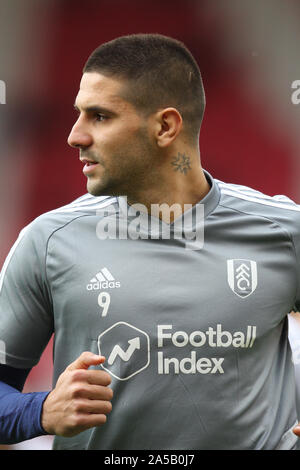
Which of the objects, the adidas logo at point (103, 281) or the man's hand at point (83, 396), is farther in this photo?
the adidas logo at point (103, 281)

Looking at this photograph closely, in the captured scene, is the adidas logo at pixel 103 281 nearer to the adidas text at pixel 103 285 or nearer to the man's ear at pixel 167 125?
the adidas text at pixel 103 285

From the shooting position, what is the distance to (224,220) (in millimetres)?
1529

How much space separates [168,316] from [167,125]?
425 mm

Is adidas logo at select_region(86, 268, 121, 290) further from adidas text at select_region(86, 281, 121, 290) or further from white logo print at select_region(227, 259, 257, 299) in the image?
white logo print at select_region(227, 259, 257, 299)

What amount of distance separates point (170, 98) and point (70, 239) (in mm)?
387

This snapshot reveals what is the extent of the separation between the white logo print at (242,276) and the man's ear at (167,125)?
0.31m

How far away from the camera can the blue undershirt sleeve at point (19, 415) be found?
1379mm

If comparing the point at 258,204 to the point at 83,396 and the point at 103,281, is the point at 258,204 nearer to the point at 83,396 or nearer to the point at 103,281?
the point at 103,281

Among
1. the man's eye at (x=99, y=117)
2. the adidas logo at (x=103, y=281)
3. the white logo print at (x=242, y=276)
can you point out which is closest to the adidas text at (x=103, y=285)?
the adidas logo at (x=103, y=281)

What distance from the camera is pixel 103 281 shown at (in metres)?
1.45

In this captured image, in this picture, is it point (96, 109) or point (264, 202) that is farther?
point (264, 202)

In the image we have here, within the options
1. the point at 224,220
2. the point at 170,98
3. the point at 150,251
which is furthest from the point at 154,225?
the point at 170,98

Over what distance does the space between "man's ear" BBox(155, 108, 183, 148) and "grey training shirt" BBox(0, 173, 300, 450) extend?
16cm

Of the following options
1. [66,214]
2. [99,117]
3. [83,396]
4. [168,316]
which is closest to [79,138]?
[99,117]
